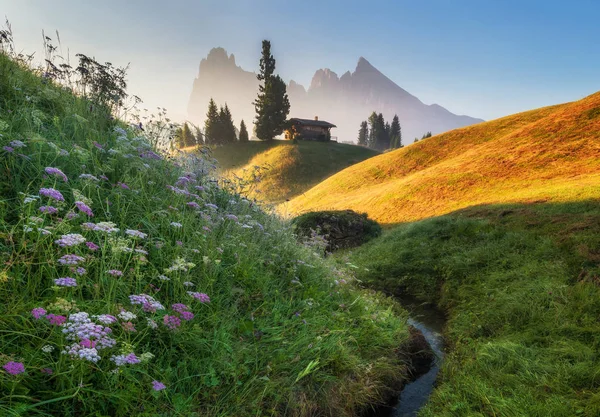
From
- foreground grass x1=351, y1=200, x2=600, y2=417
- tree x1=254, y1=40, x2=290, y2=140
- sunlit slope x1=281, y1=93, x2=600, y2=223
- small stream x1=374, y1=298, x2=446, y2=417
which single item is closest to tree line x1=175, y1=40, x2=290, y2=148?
tree x1=254, y1=40, x2=290, y2=140

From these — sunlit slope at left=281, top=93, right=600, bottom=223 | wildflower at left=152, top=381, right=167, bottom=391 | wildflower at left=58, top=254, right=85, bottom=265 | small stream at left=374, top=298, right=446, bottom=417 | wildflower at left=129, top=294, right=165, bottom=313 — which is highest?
sunlit slope at left=281, top=93, right=600, bottom=223

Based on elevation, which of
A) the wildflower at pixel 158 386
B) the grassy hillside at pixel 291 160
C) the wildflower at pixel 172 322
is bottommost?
the wildflower at pixel 158 386

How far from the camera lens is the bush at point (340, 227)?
16.8 metres

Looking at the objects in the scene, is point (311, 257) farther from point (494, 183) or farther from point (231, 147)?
point (231, 147)

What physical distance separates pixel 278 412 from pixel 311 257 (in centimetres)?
361

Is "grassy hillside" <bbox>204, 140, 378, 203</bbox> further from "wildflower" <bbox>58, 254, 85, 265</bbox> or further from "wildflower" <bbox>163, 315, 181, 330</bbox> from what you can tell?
"wildflower" <bbox>58, 254, 85, 265</bbox>

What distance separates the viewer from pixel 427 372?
5.73 meters

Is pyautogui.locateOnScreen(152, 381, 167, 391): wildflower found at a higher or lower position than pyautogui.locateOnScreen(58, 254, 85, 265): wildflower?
lower

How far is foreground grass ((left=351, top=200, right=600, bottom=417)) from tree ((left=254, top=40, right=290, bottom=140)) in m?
58.2

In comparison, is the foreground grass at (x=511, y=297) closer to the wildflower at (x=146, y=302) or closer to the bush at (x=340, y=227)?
the bush at (x=340, y=227)

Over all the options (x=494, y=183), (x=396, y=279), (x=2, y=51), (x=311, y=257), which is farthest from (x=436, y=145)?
(x=2, y=51)

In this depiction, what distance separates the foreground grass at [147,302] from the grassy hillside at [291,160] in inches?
1519

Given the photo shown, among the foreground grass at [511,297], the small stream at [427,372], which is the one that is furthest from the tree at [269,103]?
the small stream at [427,372]

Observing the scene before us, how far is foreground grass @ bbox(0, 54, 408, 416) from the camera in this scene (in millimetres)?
2320
